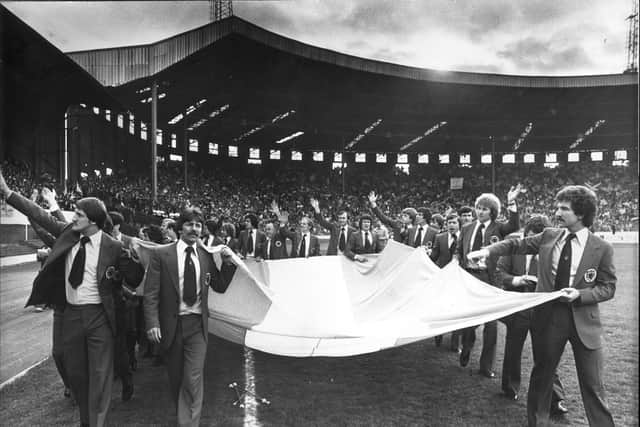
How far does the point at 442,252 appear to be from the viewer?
651 cm

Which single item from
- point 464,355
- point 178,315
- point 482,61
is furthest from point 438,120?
point 178,315

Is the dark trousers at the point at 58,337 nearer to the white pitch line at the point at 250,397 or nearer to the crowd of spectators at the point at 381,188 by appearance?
the white pitch line at the point at 250,397

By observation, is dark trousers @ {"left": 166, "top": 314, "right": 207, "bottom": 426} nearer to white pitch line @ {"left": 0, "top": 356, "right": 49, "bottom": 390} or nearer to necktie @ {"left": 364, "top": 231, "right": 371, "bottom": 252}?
white pitch line @ {"left": 0, "top": 356, "right": 49, "bottom": 390}

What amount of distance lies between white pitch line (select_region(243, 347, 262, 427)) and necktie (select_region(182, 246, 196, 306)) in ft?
4.07

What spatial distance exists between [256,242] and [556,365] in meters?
6.76

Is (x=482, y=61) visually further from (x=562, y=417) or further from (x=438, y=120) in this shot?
(x=562, y=417)

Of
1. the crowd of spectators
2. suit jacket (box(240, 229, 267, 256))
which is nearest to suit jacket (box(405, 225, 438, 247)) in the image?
suit jacket (box(240, 229, 267, 256))

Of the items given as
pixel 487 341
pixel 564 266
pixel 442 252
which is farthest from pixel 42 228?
pixel 442 252

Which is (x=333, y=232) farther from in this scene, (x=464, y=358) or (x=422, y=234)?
(x=464, y=358)

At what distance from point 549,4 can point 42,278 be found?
1209 cm

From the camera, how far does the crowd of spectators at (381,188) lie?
103ft

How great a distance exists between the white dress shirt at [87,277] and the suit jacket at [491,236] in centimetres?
391

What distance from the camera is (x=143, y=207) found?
20703mm

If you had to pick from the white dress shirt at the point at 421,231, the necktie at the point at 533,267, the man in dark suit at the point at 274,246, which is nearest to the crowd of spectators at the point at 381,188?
the man in dark suit at the point at 274,246
